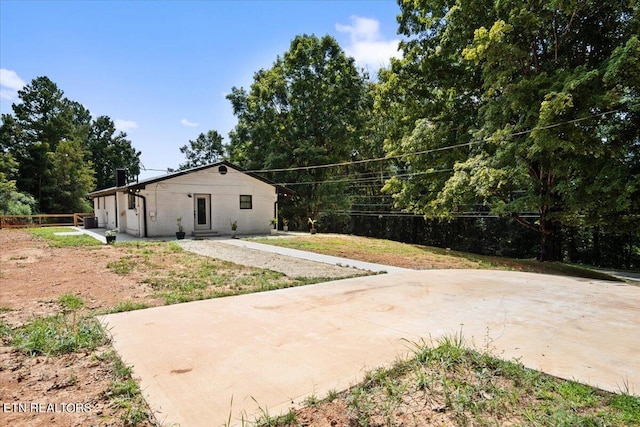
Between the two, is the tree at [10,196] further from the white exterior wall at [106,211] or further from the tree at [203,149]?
the tree at [203,149]

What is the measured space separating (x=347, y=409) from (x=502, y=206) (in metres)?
12.2

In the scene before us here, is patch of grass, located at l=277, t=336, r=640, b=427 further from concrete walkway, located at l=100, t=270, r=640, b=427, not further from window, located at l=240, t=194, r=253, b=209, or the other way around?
window, located at l=240, t=194, r=253, b=209

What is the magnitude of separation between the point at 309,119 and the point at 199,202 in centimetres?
1150

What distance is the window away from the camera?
18.7 meters

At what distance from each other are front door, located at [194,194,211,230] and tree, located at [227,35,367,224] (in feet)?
24.1

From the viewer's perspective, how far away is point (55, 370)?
2.91 metres

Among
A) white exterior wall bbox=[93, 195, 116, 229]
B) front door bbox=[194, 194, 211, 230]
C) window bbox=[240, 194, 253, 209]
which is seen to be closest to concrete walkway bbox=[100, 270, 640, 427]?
front door bbox=[194, 194, 211, 230]

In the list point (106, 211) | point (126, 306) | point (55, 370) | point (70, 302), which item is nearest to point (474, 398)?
point (55, 370)

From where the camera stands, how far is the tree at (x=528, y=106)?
10156mm

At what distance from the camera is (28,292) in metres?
5.74

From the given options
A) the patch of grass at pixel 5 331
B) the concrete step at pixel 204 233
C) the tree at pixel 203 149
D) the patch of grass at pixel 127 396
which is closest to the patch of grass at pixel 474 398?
the patch of grass at pixel 127 396

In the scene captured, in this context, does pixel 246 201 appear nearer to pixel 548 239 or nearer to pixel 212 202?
pixel 212 202

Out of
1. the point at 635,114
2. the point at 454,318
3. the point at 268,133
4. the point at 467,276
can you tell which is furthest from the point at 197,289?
the point at 268,133

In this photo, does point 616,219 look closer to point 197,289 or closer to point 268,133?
point 197,289
